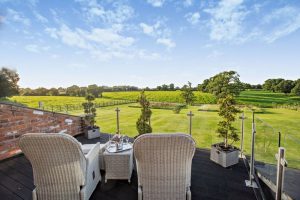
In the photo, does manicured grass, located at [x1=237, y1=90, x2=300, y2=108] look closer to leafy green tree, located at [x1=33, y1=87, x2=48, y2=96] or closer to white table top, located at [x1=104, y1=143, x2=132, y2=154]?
leafy green tree, located at [x1=33, y1=87, x2=48, y2=96]

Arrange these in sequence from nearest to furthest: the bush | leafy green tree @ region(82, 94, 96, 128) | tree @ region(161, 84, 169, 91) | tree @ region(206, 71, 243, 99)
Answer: leafy green tree @ region(82, 94, 96, 128) → tree @ region(161, 84, 169, 91) → the bush → tree @ region(206, 71, 243, 99)

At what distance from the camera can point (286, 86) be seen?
3184 cm

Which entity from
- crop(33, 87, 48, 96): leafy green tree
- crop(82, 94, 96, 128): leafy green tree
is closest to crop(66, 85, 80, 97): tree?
crop(33, 87, 48, 96): leafy green tree

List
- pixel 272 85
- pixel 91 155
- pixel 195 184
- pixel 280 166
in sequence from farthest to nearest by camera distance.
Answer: pixel 272 85 → pixel 195 184 → pixel 91 155 → pixel 280 166

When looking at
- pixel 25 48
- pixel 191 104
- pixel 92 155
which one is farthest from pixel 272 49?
pixel 25 48

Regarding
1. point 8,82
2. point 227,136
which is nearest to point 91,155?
point 227,136

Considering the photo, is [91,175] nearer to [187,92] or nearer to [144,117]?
[144,117]

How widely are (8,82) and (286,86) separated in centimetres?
3984

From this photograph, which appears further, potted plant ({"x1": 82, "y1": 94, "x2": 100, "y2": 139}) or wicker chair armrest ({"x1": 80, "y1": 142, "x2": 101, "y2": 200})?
potted plant ({"x1": 82, "y1": 94, "x2": 100, "y2": 139})

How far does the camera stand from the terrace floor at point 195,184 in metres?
2.56

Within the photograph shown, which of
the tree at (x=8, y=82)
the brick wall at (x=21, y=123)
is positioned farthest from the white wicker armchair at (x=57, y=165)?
the tree at (x=8, y=82)

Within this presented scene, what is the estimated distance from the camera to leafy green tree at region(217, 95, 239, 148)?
12.6 feet

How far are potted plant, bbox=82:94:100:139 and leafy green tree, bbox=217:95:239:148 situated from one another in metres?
3.75

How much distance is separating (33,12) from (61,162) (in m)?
6.55
